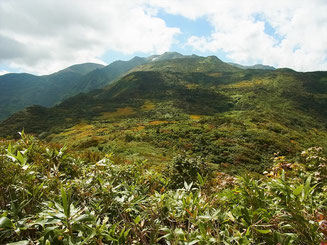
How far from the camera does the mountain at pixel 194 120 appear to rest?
2212 centimetres

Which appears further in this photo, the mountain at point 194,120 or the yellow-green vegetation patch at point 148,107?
the yellow-green vegetation patch at point 148,107

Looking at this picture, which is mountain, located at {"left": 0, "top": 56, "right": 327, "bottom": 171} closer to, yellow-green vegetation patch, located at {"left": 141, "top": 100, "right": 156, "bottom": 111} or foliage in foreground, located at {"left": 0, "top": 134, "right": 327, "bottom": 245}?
yellow-green vegetation patch, located at {"left": 141, "top": 100, "right": 156, "bottom": 111}

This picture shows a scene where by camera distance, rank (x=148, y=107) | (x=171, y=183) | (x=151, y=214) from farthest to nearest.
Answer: (x=148, y=107)
(x=171, y=183)
(x=151, y=214)

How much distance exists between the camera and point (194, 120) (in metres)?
43.0

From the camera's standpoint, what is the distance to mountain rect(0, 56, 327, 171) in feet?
72.6

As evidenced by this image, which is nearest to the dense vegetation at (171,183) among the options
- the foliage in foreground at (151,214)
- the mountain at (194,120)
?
the foliage in foreground at (151,214)

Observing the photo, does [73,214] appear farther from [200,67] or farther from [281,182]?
[200,67]

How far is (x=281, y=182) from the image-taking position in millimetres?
1567

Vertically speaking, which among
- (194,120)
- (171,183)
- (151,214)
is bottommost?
(194,120)

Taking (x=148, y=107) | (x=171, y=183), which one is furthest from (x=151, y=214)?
(x=148, y=107)

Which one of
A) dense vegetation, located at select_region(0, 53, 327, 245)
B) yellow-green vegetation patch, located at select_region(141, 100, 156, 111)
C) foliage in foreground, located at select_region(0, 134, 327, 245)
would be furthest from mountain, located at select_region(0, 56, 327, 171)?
foliage in foreground, located at select_region(0, 134, 327, 245)

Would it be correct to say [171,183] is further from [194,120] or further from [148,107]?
[148,107]

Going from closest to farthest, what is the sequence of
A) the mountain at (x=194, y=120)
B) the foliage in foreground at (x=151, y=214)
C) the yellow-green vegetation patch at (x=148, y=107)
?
1. the foliage in foreground at (x=151, y=214)
2. the mountain at (x=194, y=120)
3. the yellow-green vegetation patch at (x=148, y=107)

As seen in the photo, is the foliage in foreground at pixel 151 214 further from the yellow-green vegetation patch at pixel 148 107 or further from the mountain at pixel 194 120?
the yellow-green vegetation patch at pixel 148 107
